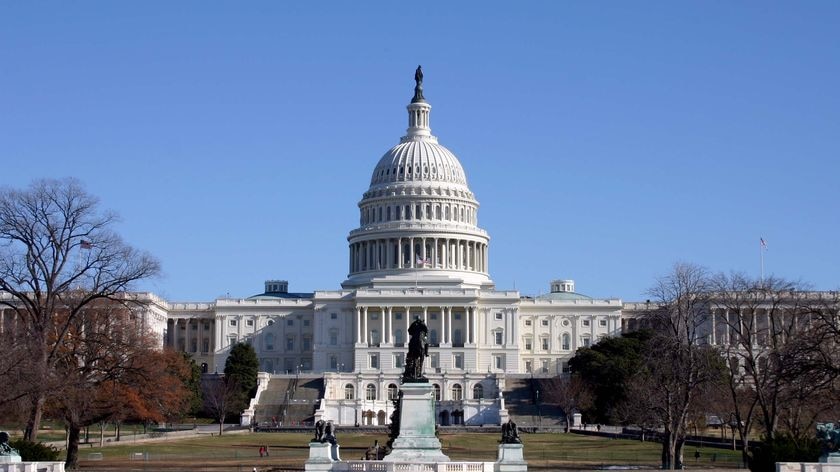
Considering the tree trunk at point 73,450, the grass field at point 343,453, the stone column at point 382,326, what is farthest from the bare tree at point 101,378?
the stone column at point 382,326

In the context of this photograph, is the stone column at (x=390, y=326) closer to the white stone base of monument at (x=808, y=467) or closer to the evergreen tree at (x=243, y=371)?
the evergreen tree at (x=243, y=371)

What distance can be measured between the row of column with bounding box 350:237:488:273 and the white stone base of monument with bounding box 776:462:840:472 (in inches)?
4933

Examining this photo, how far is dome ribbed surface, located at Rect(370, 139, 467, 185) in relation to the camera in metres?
183

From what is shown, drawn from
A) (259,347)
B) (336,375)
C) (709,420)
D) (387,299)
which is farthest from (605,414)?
(259,347)

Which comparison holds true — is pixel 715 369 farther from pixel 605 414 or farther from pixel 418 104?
pixel 418 104

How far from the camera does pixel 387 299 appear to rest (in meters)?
169

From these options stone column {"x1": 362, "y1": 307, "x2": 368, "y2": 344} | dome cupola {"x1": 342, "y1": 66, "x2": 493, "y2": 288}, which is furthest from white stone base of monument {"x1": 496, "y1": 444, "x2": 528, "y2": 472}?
dome cupola {"x1": 342, "y1": 66, "x2": 493, "y2": 288}

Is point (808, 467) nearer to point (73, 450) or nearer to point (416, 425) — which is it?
point (416, 425)

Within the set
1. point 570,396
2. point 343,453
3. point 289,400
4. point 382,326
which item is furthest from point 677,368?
point 382,326

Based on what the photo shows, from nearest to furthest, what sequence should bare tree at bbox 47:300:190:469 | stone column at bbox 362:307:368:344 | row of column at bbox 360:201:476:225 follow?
bare tree at bbox 47:300:190:469, stone column at bbox 362:307:368:344, row of column at bbox 360:201:476:225

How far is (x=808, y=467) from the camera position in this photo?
169 feet

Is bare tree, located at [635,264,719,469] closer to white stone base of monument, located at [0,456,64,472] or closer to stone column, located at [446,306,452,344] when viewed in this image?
white stone base of monument, located at [0,456,64,472]

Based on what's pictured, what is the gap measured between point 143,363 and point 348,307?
320ft

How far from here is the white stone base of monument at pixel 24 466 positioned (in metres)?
50.7
